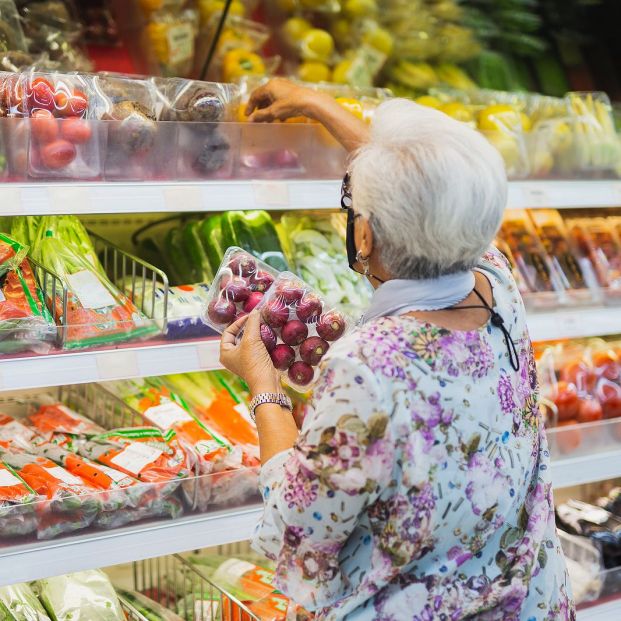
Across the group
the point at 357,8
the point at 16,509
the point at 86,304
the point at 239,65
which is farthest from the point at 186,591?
the point at 357,8

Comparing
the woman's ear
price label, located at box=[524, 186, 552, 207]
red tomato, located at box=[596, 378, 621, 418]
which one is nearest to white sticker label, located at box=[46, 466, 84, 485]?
the woman's ear

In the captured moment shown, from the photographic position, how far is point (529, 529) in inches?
57.6

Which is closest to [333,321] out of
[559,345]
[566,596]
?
[566,596]

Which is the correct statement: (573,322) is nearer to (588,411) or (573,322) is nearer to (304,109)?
(588,411)

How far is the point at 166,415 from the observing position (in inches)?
86.3

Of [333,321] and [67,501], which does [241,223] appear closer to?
[333,321]

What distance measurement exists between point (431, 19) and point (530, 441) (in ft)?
6.25

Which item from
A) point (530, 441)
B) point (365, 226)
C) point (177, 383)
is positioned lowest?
point (177, 383)

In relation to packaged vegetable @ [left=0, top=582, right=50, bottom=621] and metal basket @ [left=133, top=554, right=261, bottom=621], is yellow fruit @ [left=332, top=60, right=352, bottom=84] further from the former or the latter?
packaged vegetable @ [left=0, top=582, right=50, bottom=621]

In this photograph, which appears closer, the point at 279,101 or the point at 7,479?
the point at 7,479

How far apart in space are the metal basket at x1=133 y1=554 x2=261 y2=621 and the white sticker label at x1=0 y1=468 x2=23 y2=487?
1.81 ft

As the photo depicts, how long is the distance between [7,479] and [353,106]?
120cm

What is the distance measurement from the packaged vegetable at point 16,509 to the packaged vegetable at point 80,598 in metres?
0.30

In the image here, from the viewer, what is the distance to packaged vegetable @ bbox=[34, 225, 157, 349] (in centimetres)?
190
